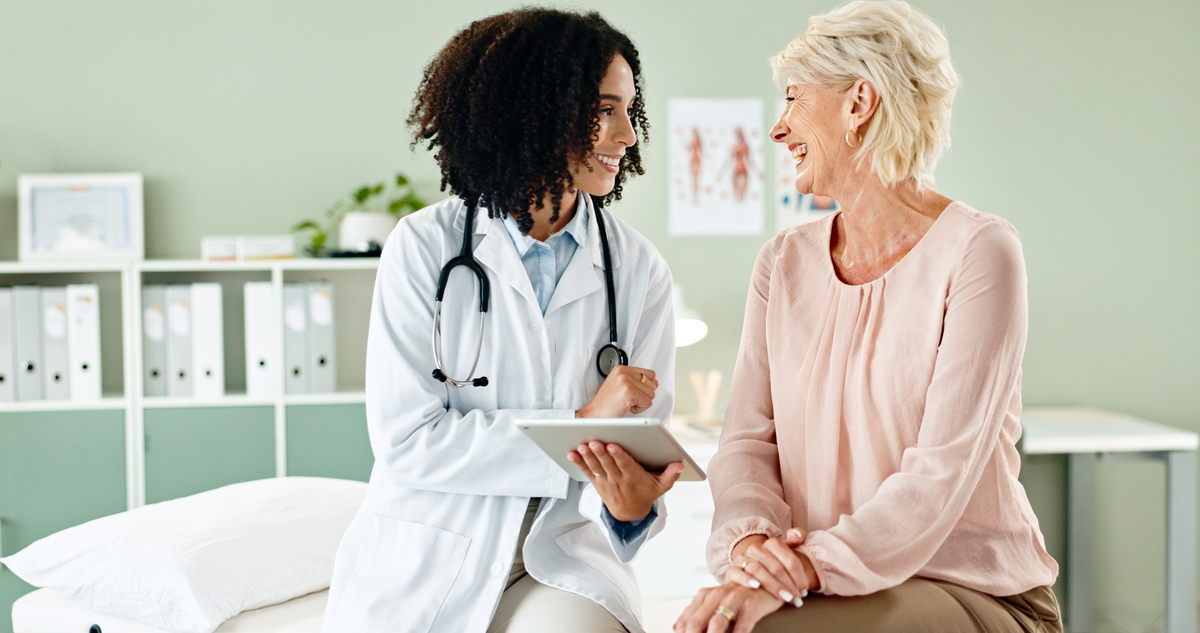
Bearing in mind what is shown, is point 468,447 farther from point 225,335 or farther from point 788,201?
point 788,201

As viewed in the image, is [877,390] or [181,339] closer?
[877,390]

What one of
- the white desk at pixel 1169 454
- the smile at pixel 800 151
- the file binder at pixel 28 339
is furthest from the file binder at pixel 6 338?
the white desk at pixel 1169 454

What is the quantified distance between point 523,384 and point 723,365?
1.82 meters

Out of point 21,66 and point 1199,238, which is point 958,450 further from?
point 21,66

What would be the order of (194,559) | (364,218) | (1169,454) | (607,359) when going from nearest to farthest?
(607,359) → (194,559) → (1169,454) → (364,218)

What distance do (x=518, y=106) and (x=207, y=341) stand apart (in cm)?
163

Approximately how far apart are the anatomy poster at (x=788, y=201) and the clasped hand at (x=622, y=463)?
74.9 inches

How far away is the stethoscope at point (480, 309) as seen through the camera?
51.6 inches

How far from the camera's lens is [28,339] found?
2.48 meters

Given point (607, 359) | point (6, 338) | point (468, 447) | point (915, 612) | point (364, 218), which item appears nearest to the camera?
point (915, 612)

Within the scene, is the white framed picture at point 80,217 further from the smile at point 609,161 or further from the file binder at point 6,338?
the smile at point 609,161

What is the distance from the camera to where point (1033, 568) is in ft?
3.72

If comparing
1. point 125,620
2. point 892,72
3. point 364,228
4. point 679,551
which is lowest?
point 679,551

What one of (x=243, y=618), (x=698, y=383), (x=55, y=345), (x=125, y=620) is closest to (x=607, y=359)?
(x=243, y=618)
